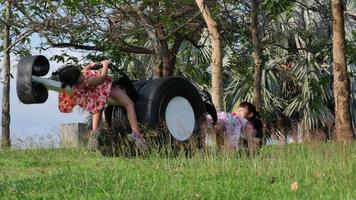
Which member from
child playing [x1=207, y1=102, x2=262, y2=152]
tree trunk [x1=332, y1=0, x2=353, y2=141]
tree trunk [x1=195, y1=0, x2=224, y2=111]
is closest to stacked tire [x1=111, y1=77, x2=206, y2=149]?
child playing [x1=207, y1=102, x2=262, y2=152]

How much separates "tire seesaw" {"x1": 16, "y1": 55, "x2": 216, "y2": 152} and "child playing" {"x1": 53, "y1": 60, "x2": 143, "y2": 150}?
14 cm

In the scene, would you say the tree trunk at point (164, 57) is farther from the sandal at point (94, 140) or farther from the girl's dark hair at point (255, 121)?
the sandal at point (94, 140)

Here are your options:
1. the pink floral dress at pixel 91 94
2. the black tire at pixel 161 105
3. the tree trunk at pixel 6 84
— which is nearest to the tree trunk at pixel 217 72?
the black tire at pixel 161 105

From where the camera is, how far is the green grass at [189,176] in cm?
577

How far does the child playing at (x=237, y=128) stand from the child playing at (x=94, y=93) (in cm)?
123

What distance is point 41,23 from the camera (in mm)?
15812

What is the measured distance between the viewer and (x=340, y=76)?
1349 cm

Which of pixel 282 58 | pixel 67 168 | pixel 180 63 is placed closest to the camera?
pixel 67 168

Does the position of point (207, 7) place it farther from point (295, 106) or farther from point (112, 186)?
point (295, 106)

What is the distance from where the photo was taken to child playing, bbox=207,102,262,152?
31.6 ft

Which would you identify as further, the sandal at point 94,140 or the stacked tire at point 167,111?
the stacked tire at point 167,111

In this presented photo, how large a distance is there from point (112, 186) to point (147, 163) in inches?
73.6

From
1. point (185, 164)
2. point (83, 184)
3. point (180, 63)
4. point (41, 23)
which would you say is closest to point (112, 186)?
point (83, 184)

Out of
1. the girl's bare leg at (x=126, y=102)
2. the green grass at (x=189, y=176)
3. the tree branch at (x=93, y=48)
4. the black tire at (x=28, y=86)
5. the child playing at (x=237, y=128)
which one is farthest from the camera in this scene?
the tree branch at (x=93, y=48)
